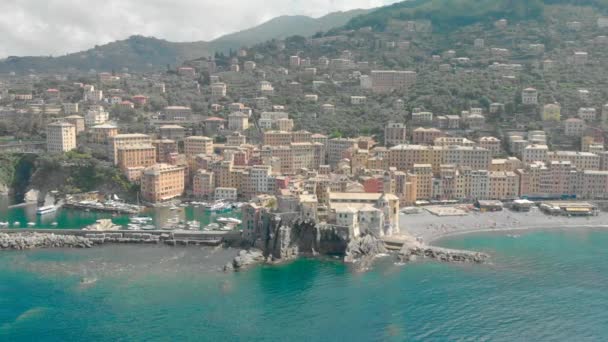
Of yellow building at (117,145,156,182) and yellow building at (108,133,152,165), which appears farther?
yellow building at (108,133,152,165)

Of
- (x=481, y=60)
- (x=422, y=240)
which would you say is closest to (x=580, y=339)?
(x=422, y=240)

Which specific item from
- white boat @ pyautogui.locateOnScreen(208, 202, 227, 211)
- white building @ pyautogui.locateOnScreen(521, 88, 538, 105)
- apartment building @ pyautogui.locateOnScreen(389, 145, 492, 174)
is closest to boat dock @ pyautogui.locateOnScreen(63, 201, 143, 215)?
white boat @ pyautogui.locateOnScreen(208, 202, 227, 211)

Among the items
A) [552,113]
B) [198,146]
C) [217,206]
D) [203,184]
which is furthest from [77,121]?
[552,113]

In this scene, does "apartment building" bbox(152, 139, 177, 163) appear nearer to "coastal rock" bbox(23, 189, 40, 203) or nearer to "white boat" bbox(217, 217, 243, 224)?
"coastal rock" bbox(23, 189, 40, 203)

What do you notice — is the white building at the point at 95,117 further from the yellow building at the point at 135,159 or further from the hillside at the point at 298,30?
the hillside at the point at 298,30

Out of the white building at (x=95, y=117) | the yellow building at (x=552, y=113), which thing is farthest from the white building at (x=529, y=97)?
the white building at (x=95, y=117)

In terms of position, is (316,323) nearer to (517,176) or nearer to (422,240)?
(422,240)

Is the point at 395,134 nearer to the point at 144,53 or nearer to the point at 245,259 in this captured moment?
the point at 245,259
